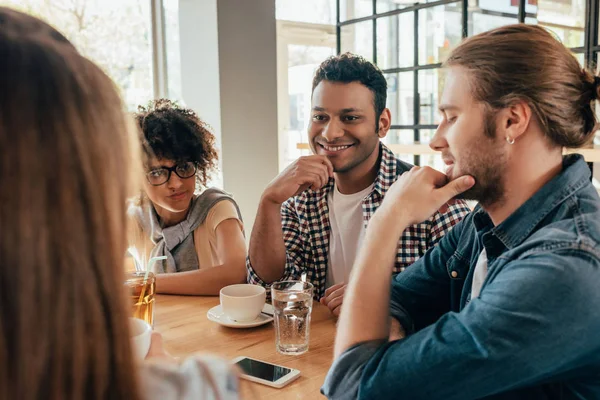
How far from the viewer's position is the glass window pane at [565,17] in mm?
2783

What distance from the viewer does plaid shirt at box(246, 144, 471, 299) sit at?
1766 mm

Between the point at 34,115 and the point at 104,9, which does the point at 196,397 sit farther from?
the point at 104,9

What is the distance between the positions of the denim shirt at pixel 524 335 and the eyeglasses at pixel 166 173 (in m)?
1.16

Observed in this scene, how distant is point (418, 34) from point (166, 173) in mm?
2185

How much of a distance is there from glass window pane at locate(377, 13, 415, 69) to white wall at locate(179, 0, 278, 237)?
85 centimetres

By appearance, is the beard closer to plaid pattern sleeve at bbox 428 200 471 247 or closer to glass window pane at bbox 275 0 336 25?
plaid pattern sleeve at bbox 428 200 471 247

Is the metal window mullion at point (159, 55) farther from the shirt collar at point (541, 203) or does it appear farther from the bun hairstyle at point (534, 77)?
the shirt collar at point (541, 203)

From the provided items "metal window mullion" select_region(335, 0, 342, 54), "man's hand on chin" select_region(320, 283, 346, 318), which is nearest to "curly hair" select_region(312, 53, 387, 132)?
"man's hand on chin" select_region(320, 283, 346, 318)

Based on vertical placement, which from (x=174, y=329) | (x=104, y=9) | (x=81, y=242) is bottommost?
(x=174, y=329)

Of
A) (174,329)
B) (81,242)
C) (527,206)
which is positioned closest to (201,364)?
(81,242)

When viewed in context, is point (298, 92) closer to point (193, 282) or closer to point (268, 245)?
point (268, 245)

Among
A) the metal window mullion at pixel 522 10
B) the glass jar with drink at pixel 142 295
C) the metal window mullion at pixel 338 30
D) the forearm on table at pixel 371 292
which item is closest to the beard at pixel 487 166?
the forearm on table at pixel 371 292

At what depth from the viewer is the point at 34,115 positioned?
454 mm

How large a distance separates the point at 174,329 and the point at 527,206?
83 cm
